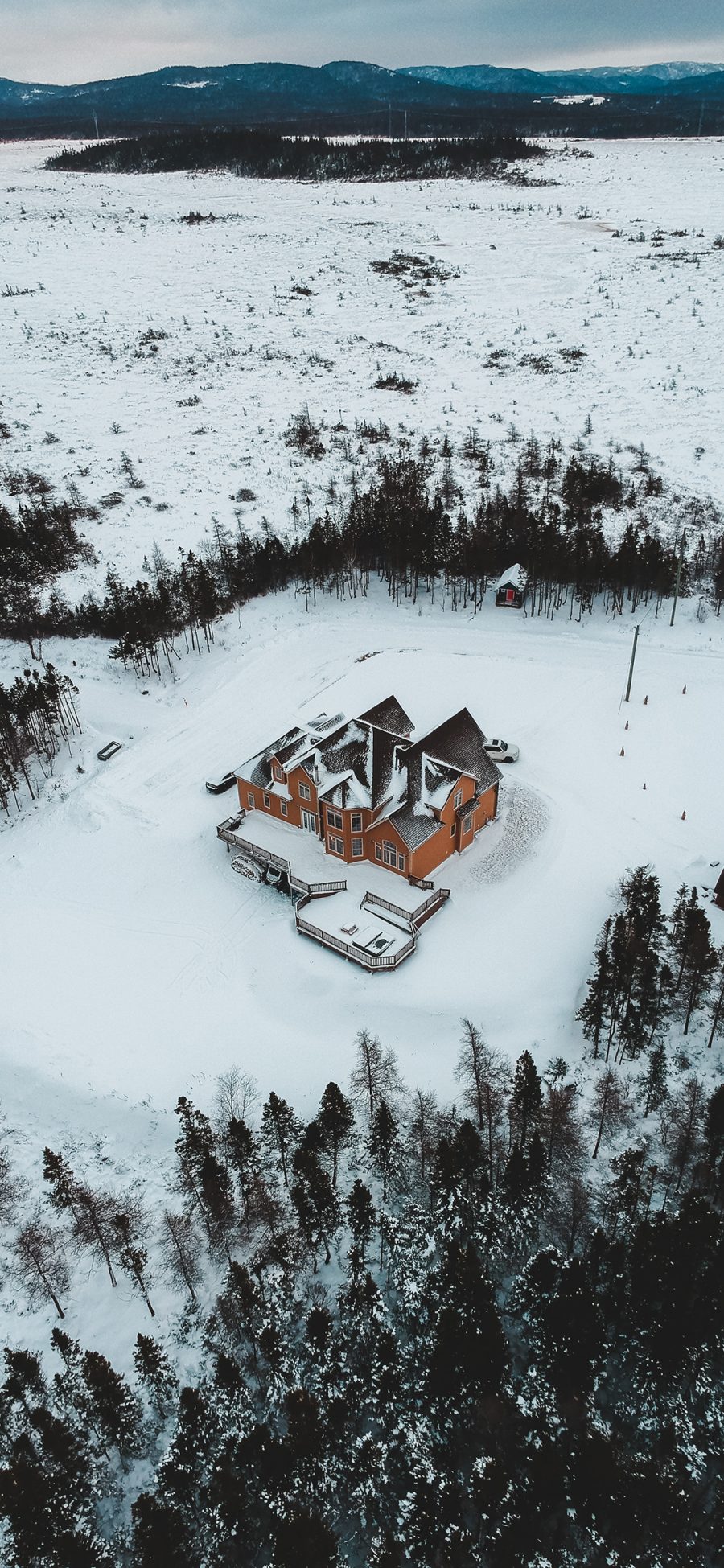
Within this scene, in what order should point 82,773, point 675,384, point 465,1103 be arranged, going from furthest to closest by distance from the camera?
point 675,384 → point 82,773 → point 465,1103

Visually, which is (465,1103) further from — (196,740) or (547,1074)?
(196,740)

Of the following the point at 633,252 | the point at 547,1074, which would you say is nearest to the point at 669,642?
the point at 547,1074

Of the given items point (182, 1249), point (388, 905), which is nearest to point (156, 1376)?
point (182, 1249)

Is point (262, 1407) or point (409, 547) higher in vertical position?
point (409, 547)

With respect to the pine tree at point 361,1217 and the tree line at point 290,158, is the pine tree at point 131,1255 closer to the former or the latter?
the pine tree at point 361,1217

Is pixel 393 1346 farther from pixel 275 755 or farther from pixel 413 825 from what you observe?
pixel 275 755

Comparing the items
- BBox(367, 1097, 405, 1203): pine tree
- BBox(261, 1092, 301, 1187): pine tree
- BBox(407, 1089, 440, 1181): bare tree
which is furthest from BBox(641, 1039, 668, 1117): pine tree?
BBox(261, 1092, 301, 1187): pine tree
